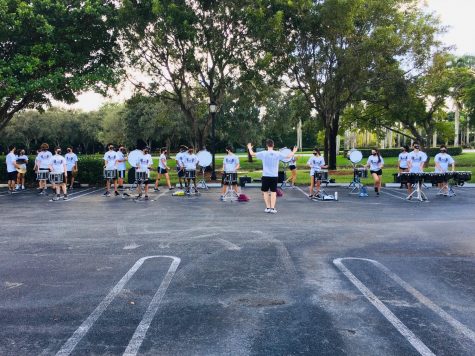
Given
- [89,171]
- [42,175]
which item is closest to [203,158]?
[42,175]

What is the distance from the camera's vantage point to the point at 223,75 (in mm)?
24875

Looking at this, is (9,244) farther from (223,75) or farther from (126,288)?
(223,75)

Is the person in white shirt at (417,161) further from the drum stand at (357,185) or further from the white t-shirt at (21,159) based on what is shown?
the white t-shirt at (21,159)

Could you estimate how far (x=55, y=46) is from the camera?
21.1m

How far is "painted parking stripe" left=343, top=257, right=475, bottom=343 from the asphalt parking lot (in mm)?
17

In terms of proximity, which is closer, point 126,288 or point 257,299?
point 257,299

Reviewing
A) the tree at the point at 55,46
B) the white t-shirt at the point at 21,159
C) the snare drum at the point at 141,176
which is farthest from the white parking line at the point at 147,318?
the tree at the point at 55,46

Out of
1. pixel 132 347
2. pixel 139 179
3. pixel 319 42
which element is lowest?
pixel 132 347

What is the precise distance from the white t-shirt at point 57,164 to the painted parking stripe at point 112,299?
31.8 ft

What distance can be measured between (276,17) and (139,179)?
39.0ft

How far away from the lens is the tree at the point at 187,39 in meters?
21.5

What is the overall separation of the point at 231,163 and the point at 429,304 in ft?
33.9

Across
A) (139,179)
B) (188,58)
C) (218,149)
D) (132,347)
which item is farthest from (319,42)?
(218,149)

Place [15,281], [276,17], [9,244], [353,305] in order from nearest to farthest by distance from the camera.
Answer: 1. [353,305]
2. [15,281]
3. [9,244]
4. [276,17]
